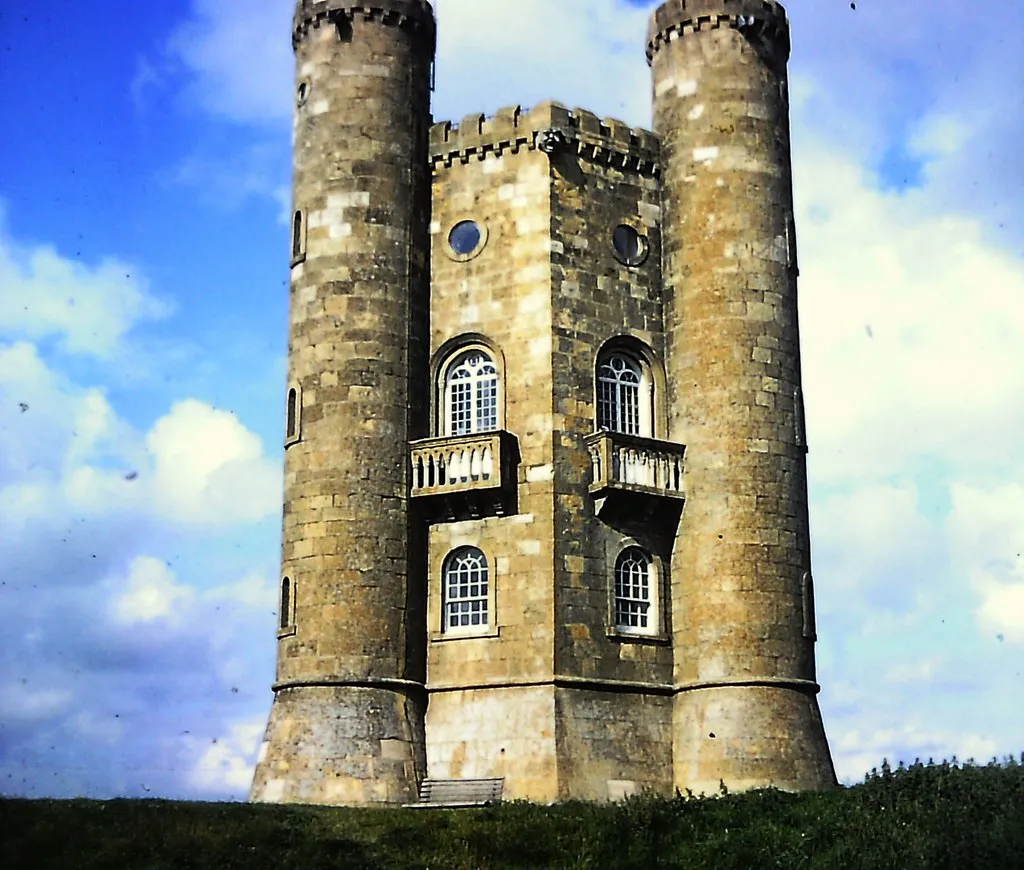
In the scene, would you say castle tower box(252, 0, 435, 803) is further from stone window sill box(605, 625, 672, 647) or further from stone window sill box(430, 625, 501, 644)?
stone window sill box(605, 625, 672, 647)

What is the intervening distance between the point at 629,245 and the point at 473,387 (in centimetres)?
538

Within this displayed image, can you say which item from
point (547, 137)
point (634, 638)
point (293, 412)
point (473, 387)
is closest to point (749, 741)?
point (634, 638)

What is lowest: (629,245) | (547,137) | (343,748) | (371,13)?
(343,748)

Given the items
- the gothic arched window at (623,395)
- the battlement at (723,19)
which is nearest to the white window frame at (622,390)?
the gothic arched window at (623,395)

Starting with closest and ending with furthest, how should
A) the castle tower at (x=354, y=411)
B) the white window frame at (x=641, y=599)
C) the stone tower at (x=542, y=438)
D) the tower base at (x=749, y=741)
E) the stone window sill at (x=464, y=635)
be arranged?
the tower base at (x=749, y=741) < the castle tower at (x=354, y=411) < the stone tower at (x=542, y=438) < the stone window sill at (x=464, y=635) < the white window frame at (x=641, y=599)

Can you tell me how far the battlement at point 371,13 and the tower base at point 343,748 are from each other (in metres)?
16.6

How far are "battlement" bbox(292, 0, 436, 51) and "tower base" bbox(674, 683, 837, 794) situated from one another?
59.2 ft

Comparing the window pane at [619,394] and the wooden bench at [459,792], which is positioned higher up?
the window pane at [619,394]

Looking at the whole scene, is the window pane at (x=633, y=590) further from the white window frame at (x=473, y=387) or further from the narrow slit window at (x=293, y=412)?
the narrow slit window at (x=293, y=412)

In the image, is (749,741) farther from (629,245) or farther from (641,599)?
(629,245)

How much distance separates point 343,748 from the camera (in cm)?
3484

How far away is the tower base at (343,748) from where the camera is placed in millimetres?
34531

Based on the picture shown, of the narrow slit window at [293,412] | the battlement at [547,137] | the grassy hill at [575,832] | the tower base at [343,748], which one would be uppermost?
the battlement at [547,137]

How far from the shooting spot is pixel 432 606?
36938 mm
